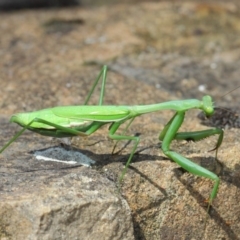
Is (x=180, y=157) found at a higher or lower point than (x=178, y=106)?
lower

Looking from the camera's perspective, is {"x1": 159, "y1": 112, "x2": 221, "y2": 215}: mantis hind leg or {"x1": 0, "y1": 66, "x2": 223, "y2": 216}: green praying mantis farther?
{"x1": 0, "y1": 66, "x2": 223, "y2": 216}: green praying mantis

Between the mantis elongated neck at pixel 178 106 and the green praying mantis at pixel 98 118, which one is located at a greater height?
the mantis elongated neck at pixel 178 106

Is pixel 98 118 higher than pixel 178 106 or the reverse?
the reverse

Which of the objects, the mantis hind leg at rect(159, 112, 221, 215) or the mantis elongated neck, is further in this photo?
the mantis elongated neck

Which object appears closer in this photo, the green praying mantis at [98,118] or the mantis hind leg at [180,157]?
the mantis hind leg at [180,157]

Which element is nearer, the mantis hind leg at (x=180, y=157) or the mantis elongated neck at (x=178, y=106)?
the mantis hind leg at (x=180, y=157)

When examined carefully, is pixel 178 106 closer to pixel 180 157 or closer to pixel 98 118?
pixel 180 157

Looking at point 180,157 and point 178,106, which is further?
point 178,106

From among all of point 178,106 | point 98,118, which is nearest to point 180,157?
point 178,106

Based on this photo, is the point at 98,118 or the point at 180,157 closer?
the point at 180,157

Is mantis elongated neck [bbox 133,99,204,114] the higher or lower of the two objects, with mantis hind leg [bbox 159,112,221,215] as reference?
higher

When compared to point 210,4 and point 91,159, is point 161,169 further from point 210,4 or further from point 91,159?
point 210,4
